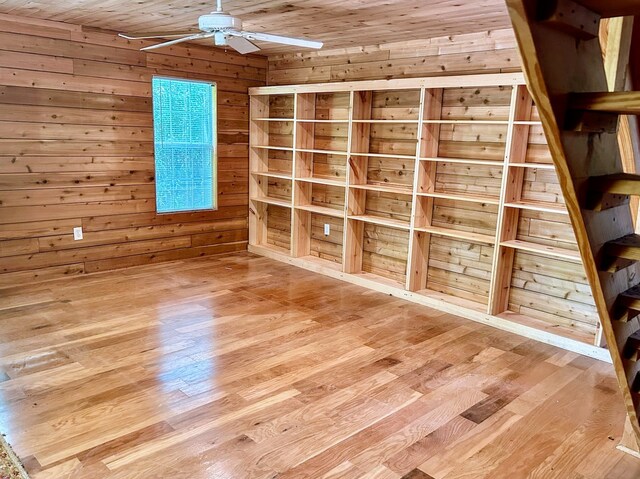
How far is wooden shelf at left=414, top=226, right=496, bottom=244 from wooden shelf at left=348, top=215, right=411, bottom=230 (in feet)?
0.54

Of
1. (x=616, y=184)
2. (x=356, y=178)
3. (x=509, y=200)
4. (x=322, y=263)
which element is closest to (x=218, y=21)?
(x=356, y=178)

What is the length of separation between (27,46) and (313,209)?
301 cm

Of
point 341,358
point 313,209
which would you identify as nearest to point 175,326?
point 341,358

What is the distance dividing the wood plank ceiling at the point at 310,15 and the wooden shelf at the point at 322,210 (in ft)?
5.51

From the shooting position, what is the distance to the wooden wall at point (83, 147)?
4.55 meters

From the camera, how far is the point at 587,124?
1093mm

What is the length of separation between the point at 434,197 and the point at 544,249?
3.72ft

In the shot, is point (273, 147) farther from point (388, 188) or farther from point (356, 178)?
point (388, 188)

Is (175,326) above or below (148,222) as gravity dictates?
below

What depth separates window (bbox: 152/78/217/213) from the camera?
549 cm

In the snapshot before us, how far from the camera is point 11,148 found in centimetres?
455

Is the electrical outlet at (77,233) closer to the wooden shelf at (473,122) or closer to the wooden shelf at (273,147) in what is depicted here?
the wooden shelf at (273,147)

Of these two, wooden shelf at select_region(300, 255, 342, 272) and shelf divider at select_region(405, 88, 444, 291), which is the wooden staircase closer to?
shelf divider at select_region(405, 88, 444, 291)

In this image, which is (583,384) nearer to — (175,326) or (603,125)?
(603,125)
